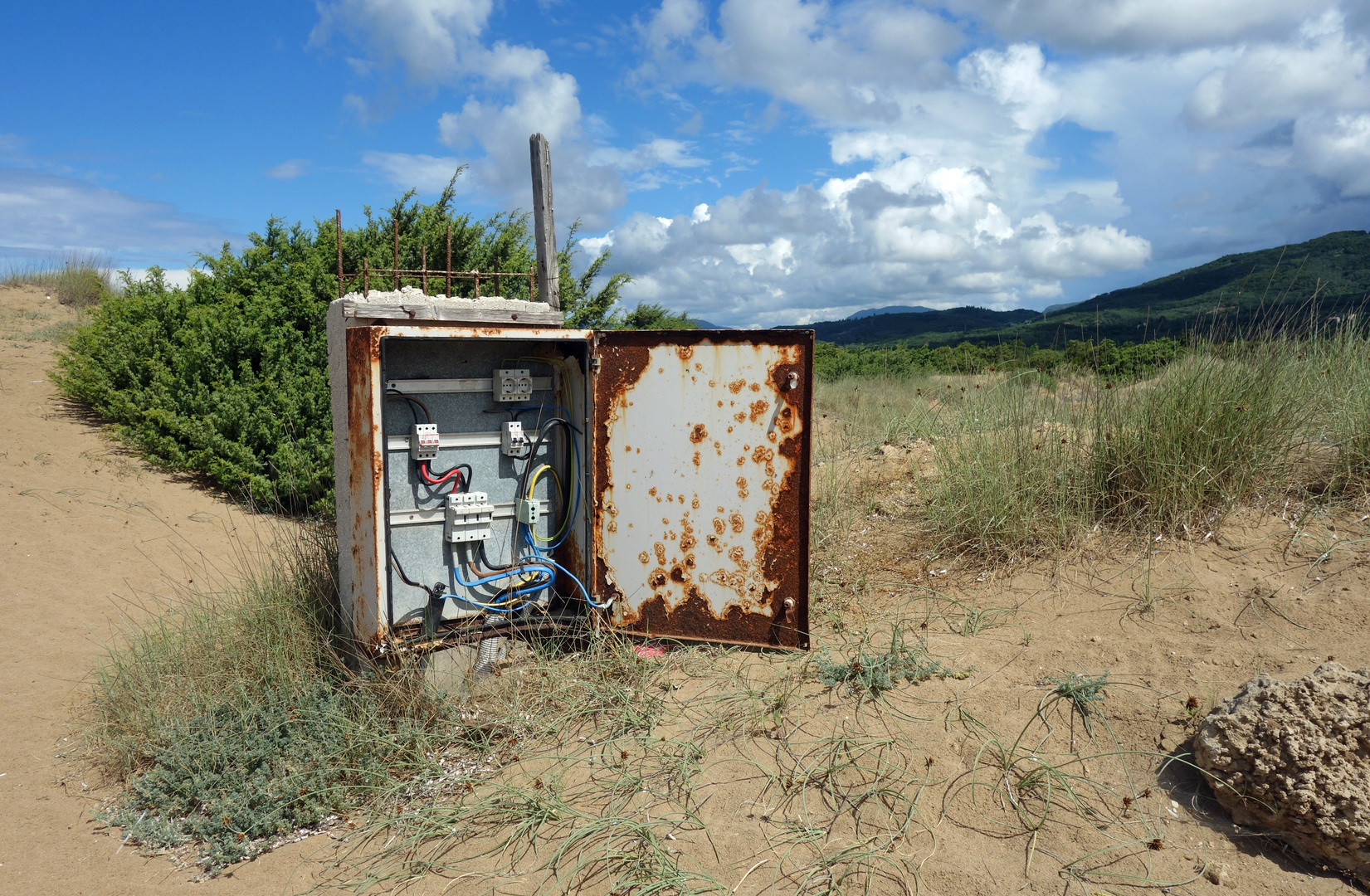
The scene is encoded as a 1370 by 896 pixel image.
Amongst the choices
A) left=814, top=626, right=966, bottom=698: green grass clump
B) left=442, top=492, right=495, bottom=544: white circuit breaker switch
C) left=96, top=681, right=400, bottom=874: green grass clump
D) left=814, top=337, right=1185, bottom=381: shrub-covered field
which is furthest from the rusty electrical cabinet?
left=814, top=337, right=1185, bottom=381: shrub-covered field

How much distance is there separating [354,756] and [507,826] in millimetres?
969

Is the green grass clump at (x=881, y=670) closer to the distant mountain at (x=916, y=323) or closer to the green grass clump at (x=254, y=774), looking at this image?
the green grass clump at (x=254, y=774)

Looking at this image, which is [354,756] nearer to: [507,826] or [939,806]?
[507,826]

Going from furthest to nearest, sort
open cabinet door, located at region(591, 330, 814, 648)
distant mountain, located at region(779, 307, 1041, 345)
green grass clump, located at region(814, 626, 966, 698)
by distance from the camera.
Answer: distant mountain, located at region(779, 307, 1041, 345) → open cabinet door, located at region(591, 330, 814, 648) → green grass clump, located at region(814, 626, 966, 698)

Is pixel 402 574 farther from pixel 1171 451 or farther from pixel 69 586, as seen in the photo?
pixel 1171 451

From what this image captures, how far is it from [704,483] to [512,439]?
3.57 feet

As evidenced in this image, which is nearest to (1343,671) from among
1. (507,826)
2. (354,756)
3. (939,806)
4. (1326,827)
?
(1326,827)

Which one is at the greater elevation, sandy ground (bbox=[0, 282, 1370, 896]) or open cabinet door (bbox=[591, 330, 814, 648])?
open cabinet door (bbox=[591, 330, 814, 648])

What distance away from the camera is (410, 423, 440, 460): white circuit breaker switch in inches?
161

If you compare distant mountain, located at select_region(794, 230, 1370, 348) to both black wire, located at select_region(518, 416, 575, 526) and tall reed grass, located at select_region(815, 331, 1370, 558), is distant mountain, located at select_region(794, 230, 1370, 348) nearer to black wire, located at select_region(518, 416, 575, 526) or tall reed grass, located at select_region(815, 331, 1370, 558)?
tall reed grass, located at select_region(815, 331, 1370, 558)

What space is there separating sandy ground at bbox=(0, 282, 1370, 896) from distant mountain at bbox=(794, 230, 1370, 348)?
180cm

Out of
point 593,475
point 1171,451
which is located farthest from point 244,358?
point 1171,451

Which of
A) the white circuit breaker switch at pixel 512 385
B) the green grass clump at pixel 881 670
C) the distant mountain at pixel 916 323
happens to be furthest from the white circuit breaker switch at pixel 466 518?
the distant mountain at pixel 916 323

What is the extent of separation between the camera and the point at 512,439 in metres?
4.42
